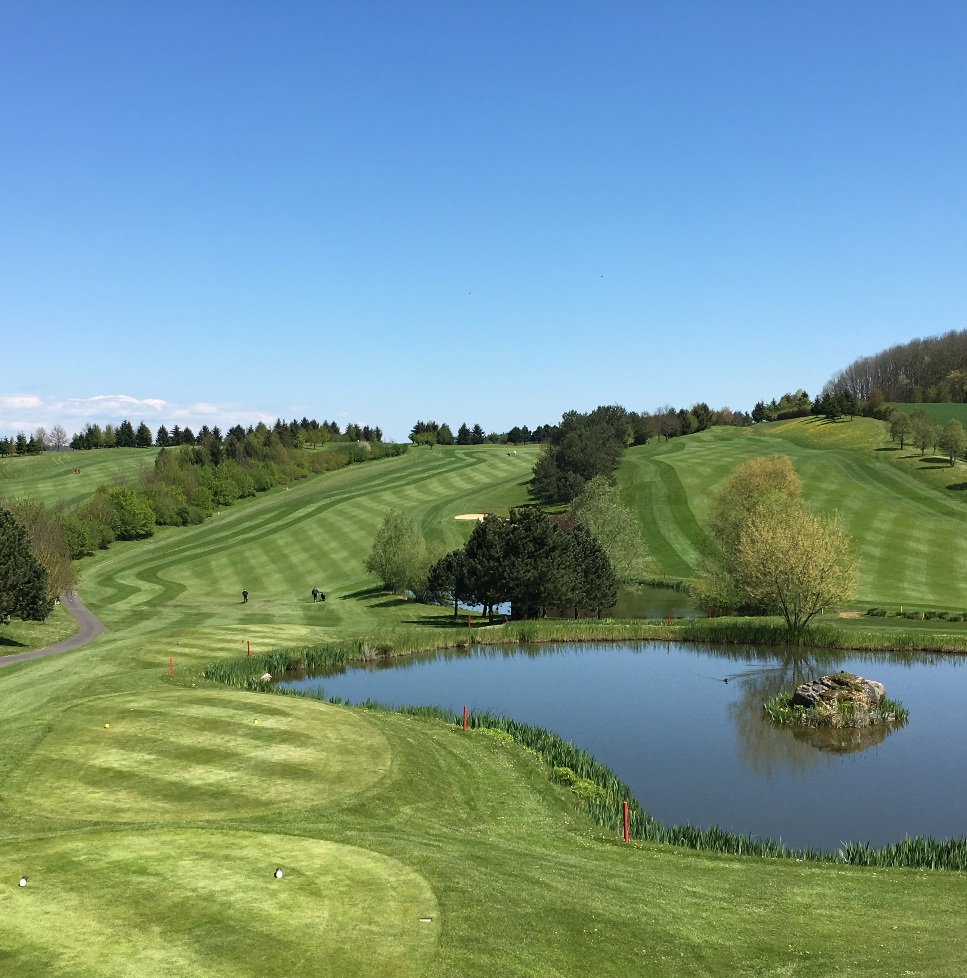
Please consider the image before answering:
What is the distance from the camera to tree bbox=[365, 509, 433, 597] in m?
85.9

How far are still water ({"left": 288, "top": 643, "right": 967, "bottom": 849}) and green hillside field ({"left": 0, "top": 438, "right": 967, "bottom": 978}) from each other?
219 inches

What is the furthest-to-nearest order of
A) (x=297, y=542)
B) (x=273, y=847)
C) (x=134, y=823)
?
(x=297, y=542), (x=134, y=823), (x=273, y=847)

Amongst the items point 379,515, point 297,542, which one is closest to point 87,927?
point 297,542

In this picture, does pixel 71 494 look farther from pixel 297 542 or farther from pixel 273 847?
pixel 273 847

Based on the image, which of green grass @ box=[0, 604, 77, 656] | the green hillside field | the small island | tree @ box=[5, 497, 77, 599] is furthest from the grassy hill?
green grass @ box=[0, 604, 77, 656]

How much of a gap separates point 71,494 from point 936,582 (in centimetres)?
14154

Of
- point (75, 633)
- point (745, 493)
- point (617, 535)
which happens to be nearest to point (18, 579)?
point (75, 633)

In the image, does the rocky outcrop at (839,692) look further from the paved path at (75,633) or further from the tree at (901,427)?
the tree at (901,427)

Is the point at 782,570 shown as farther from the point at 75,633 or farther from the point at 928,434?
the point at 928,434

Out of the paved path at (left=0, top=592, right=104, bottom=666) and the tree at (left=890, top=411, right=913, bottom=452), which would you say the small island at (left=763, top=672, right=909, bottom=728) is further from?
the tree at (left=890, top=411, right=913, bottom=452)

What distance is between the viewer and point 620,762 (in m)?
37.8

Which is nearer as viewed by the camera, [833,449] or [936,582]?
[936,582]

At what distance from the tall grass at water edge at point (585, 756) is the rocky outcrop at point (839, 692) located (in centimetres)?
1379

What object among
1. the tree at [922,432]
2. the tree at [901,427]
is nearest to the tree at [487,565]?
the tree at [922,432]
